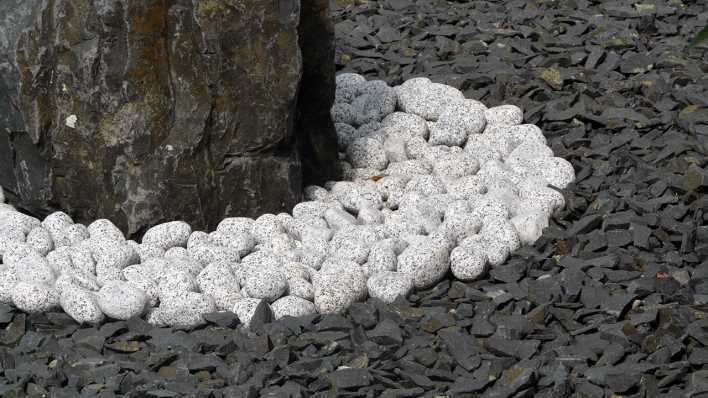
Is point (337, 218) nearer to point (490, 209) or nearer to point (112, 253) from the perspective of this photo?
point (490, 209)

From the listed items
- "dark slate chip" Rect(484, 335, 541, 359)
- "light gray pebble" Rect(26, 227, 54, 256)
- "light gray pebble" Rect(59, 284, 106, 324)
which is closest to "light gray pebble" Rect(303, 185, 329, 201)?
"light gray pebble" Rect(26, 227, 54, 256)

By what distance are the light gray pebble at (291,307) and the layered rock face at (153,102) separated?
29.0 inches

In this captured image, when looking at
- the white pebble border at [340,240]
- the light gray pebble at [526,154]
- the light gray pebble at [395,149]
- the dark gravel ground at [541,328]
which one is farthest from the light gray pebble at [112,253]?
the light gray pebble at [526,154]

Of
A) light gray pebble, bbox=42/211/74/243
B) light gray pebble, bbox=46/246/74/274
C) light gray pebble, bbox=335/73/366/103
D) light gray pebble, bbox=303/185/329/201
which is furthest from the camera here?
light gray pebble, bbox=335/73/366/103

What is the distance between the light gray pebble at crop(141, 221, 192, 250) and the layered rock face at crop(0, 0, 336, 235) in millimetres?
79

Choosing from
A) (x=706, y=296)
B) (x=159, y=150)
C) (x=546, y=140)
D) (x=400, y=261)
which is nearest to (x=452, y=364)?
(x=400, y=261)

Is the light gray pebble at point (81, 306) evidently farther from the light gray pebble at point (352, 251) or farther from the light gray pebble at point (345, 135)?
the light gray pebble at point (345, 135)

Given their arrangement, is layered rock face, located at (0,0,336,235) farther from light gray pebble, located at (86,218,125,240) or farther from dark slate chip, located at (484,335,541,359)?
dark slate chip, located at (484,335,541,359)

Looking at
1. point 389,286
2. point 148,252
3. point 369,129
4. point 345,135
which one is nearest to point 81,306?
point 148,252

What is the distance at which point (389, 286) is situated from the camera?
4.12 meters

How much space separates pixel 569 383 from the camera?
3.48 meters

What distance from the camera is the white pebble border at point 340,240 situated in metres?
4.07

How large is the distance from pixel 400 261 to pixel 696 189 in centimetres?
130

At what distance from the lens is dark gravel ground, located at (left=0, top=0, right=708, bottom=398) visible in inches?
140
